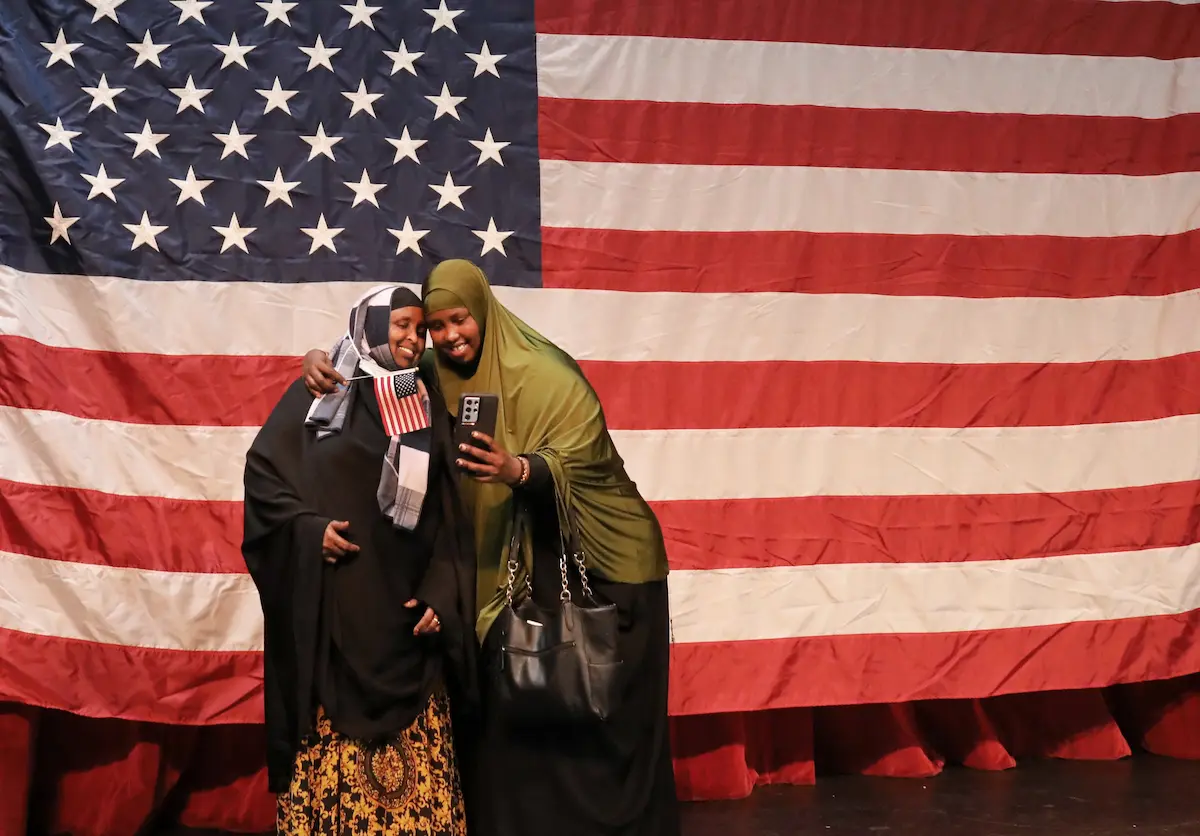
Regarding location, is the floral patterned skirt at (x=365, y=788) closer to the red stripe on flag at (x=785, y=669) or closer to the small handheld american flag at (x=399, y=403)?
the small handheld american flag at (x=399, y=403)

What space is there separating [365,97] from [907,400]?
81.1 inches

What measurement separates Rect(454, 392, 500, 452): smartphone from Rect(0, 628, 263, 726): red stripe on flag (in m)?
1.41

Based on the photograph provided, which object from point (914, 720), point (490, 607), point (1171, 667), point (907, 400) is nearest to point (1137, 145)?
point (907, 400)

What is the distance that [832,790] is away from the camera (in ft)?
12.2

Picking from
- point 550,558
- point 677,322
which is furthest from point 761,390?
point 550,558

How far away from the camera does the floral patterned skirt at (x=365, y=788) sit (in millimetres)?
2375

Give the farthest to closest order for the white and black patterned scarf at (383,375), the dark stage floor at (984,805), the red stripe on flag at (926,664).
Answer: the red stripe on flag at (926,664) → the dark stage floor at (984,805) → the white and black patterned scarf at (383,375)

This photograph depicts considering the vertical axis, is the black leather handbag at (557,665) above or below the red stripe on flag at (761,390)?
below

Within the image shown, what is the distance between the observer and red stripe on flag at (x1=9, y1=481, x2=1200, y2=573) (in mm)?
3334

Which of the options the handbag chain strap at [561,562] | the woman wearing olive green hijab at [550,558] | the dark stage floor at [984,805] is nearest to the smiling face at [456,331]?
the woman wearing olive green hijab at [550,558]

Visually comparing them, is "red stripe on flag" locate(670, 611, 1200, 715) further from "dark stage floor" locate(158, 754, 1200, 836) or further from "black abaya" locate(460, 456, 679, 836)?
"black abaya" locate(460, 456, 679, 836)

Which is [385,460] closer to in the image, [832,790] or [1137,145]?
[832,790]

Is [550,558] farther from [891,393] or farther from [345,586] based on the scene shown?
[891,393]

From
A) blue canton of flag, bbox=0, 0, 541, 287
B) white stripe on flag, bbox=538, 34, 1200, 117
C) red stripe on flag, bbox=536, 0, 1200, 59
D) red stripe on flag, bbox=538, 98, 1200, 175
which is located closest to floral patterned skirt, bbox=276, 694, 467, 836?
blue canton of flag, bbox=0, 0, 541, 287
